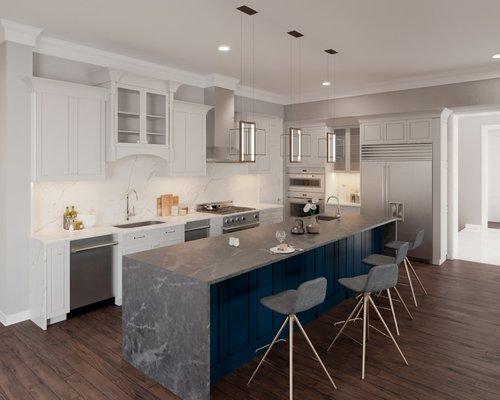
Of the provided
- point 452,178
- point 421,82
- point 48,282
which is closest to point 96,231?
point 48,282

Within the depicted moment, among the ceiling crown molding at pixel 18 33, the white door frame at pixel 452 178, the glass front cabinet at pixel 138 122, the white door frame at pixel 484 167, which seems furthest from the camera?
the white door frame at pixel 484 167

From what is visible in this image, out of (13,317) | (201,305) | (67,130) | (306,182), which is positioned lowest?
(13,317)

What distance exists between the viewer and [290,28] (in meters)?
4.18

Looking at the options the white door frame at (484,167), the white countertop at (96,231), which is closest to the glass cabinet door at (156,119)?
the white countertop at (96,231)

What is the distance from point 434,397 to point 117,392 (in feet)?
7.63

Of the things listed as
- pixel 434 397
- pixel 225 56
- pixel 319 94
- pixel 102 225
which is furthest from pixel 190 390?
pixel 319 94

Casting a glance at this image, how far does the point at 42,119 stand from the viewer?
4184 millimetres

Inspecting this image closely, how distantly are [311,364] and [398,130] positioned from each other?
481 cm

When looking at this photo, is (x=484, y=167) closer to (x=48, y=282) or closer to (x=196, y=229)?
(x=196, y=229)

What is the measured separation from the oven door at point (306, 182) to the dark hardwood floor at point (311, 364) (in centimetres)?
361

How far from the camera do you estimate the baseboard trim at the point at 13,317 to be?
4.14 metres

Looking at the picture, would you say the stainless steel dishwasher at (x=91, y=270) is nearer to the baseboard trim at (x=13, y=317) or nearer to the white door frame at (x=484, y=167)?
the baseboard trim at (x=13, y=317)

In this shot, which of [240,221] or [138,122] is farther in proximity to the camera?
[240,221]

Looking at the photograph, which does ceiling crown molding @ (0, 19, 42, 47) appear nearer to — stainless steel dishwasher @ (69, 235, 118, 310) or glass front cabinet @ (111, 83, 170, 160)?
glass front cabinet @ (111, 83, 170, 160)
